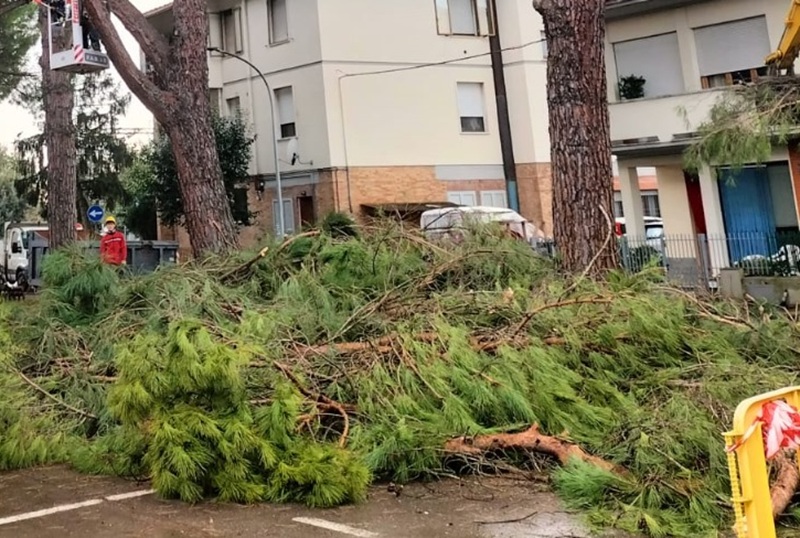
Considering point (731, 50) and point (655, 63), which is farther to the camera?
point (655, 63)

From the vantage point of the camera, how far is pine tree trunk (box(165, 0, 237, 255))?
1149cm

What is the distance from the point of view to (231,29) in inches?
1068

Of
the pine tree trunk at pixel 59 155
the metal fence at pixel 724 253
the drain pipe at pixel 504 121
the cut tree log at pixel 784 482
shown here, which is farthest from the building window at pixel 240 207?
the cut tree log at pixel 784 482

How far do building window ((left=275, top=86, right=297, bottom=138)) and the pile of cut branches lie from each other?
688 inches

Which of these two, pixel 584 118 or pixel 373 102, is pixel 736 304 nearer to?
pixel 584 118

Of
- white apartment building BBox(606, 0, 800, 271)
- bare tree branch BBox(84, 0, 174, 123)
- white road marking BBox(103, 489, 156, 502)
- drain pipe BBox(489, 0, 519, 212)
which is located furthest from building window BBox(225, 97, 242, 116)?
white road marking BBox(103, 489, 156, 502)

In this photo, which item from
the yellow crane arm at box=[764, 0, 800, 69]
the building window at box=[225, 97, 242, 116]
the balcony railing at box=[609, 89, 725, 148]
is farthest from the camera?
the building window at box=[225, 97, 242, 116]

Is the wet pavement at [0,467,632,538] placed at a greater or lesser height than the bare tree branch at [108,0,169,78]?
lesser

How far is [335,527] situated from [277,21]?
24045mm

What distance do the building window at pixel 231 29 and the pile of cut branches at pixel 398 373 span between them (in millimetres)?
20005

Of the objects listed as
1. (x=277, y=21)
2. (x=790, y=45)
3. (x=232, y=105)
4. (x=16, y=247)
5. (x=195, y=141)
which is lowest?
(x=195, y=141)

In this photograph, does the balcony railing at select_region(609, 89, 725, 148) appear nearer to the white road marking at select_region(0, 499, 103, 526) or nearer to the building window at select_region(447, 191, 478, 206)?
the building window at select_region(447, 191, 478, 206)

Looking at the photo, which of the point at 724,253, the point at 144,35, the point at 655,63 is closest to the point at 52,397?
the point at 144,35

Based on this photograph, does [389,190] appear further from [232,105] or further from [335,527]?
[335,527]
